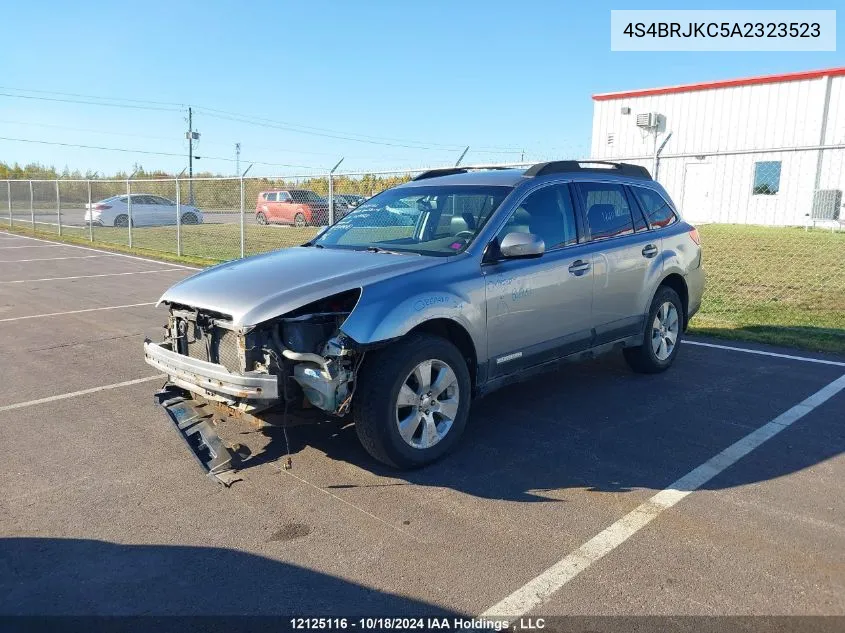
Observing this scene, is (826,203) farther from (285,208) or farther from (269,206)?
(269,206)

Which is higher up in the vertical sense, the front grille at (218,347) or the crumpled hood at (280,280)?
the crumpled hood at (280,280)

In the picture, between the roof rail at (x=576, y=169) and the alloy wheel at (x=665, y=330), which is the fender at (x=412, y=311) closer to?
the roof rail at (x=576, y=169)

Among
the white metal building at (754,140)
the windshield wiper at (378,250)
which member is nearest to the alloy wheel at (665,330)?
the windshield wiper at (378,250)

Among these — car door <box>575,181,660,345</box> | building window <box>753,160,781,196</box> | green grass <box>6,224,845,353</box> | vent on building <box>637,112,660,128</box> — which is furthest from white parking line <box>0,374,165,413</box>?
A: vent on building <box>637,112,660,128</box>

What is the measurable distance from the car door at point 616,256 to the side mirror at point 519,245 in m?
1.02

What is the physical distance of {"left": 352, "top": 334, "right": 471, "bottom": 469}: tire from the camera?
3.94 m

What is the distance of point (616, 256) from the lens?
5621mm

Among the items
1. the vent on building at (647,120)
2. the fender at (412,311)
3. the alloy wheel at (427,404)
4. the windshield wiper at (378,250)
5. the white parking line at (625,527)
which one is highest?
the vent on building at (647,120)

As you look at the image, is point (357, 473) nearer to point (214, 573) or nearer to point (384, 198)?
point (214, 573)

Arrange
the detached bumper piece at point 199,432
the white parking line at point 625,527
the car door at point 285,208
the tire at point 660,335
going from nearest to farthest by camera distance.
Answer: the white parking line at point 625,527 < the detached bumper piece at point 199,432 < the tire at point 660,335 < the car door at point 285,208

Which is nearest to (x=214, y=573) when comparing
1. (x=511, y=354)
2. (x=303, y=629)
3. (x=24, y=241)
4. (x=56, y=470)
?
(x=303, y=629)

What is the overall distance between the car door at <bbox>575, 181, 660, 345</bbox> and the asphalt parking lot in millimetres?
647

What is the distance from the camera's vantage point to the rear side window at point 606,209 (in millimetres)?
5516

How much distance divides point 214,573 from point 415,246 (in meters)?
2.63
